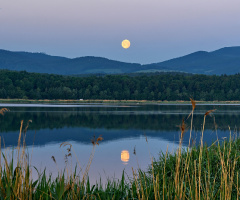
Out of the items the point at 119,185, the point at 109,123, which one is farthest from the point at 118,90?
the point at 119,185

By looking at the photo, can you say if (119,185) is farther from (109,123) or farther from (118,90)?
(118,90)

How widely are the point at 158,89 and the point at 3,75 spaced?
89259 mm

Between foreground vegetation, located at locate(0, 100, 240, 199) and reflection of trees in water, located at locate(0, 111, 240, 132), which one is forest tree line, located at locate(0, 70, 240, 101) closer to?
reflection of trees in water, located at locate(0, 111, 240, 132)

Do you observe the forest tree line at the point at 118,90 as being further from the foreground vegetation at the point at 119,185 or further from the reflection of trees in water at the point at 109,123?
the foreground vegetation at the point at 119,185

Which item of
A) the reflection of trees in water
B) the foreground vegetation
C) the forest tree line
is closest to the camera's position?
the foreground vegetation

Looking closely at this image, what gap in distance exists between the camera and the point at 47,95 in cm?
18262

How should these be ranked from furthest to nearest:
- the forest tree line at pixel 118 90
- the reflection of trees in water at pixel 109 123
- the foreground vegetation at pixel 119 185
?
1. the forest tree line at pixel 118 90
2. the reflection of trees in water at pixel 109 123
3. the foreground vegetation at pixel 119 185

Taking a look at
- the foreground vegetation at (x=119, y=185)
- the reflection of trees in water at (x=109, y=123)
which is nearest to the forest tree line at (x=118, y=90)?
the reflection of trees in water at (x=109, y=123)

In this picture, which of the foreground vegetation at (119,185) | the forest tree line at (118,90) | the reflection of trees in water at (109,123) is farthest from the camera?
the forest tree line at (118,90)

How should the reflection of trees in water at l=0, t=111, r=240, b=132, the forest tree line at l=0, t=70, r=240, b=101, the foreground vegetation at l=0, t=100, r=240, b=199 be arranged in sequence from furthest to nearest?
the forest tree line at l=0, t=70, r=240, b=101 < the reflection of trees in water at l=0, t=111, r=240, b=132 < the foreground vegetation at l=0, t=100, r=240, b=199

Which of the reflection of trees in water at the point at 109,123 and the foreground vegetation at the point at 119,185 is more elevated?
the foreground vegetation at the point at 119,185

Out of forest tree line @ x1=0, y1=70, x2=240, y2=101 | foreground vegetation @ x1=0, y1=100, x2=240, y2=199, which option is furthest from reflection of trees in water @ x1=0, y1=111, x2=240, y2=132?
forest tree line @ x1=0, y1=70, x2=240, y2=101

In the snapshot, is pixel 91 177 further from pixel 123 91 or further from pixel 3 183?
pixel 123 91

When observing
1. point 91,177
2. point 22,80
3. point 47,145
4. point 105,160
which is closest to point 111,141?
point 47,145
